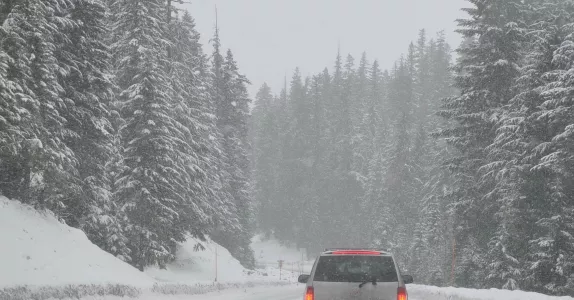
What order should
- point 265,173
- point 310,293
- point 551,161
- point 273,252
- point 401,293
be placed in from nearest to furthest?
point 401,293 → point 310,293 → point 551,161 → point 273,252 → point 265,173

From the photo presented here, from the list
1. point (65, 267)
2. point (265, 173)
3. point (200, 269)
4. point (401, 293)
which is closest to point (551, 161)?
point (401, 293)

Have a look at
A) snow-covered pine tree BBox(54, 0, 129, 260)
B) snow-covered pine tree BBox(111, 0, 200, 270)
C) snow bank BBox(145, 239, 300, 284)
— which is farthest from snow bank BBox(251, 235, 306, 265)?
snow-covered pine tree BBox(54, 0, 129, 260)

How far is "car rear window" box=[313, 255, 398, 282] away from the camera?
771cm

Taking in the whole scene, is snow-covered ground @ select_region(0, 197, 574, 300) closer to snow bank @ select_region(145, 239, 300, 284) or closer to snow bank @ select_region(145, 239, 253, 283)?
snow bank @ select_region(145, 239, 300, 284)

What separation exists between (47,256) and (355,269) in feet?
32.3

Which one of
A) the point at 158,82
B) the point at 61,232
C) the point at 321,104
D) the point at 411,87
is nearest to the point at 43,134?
the point at 61,232

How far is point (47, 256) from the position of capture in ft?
46.5

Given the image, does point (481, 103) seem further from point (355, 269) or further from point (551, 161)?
point (355, 269)

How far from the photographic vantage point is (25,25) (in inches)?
551

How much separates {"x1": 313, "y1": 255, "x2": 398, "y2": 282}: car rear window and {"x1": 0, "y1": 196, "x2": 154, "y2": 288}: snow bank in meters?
7.24

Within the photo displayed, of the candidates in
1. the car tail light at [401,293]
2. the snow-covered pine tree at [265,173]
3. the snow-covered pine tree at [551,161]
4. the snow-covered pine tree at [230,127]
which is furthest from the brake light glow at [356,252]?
the snow-covered pine tree at [265,173]

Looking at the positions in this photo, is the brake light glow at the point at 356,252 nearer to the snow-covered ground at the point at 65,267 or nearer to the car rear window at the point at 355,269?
the car rear window at the point at 355,269

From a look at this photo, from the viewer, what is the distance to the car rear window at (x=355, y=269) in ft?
25.3

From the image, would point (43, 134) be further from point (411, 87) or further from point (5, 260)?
point (411, 87)
